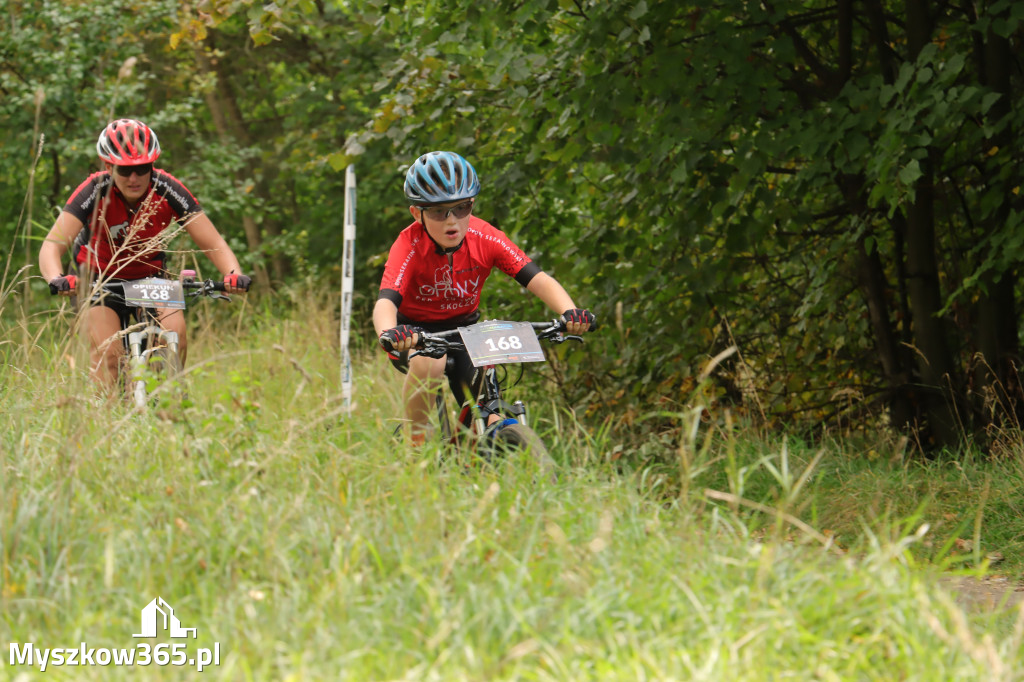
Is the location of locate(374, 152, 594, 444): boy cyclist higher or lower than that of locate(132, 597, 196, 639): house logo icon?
higher

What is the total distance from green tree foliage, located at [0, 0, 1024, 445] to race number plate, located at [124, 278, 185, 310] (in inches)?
64.5

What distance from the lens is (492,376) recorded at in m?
5.10

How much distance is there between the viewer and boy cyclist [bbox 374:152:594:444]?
17.3ft

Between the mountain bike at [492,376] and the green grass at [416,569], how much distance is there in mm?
197

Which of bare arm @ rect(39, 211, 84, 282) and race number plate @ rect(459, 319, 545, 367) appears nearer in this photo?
race number plate @ rect(459, 319, 545, 367)

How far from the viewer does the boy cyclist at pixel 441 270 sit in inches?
208

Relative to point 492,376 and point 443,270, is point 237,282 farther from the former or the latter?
point 492,376

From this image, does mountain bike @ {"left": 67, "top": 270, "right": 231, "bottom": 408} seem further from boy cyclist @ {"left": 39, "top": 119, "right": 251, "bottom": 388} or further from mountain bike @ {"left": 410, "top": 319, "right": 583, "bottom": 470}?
mountain bike @ {"left": 410, "top": 319, "right": 583, "bottom": 470}

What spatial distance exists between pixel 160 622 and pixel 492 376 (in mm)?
2123

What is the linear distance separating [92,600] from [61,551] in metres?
0.26

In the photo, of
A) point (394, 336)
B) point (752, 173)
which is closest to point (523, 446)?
point (394, 336)

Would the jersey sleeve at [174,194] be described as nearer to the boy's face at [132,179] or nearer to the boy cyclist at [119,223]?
the boy cyclist at [119,223]

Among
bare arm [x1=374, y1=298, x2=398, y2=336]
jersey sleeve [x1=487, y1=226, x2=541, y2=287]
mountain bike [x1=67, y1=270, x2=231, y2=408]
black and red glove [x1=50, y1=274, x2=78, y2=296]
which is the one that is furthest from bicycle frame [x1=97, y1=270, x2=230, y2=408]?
jersey sleeve [x1=487, y1=226, x2=541, y2=287]

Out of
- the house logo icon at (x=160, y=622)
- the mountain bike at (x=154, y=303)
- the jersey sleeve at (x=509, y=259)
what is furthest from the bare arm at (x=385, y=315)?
the house logo icon at (x=160, y=622)
